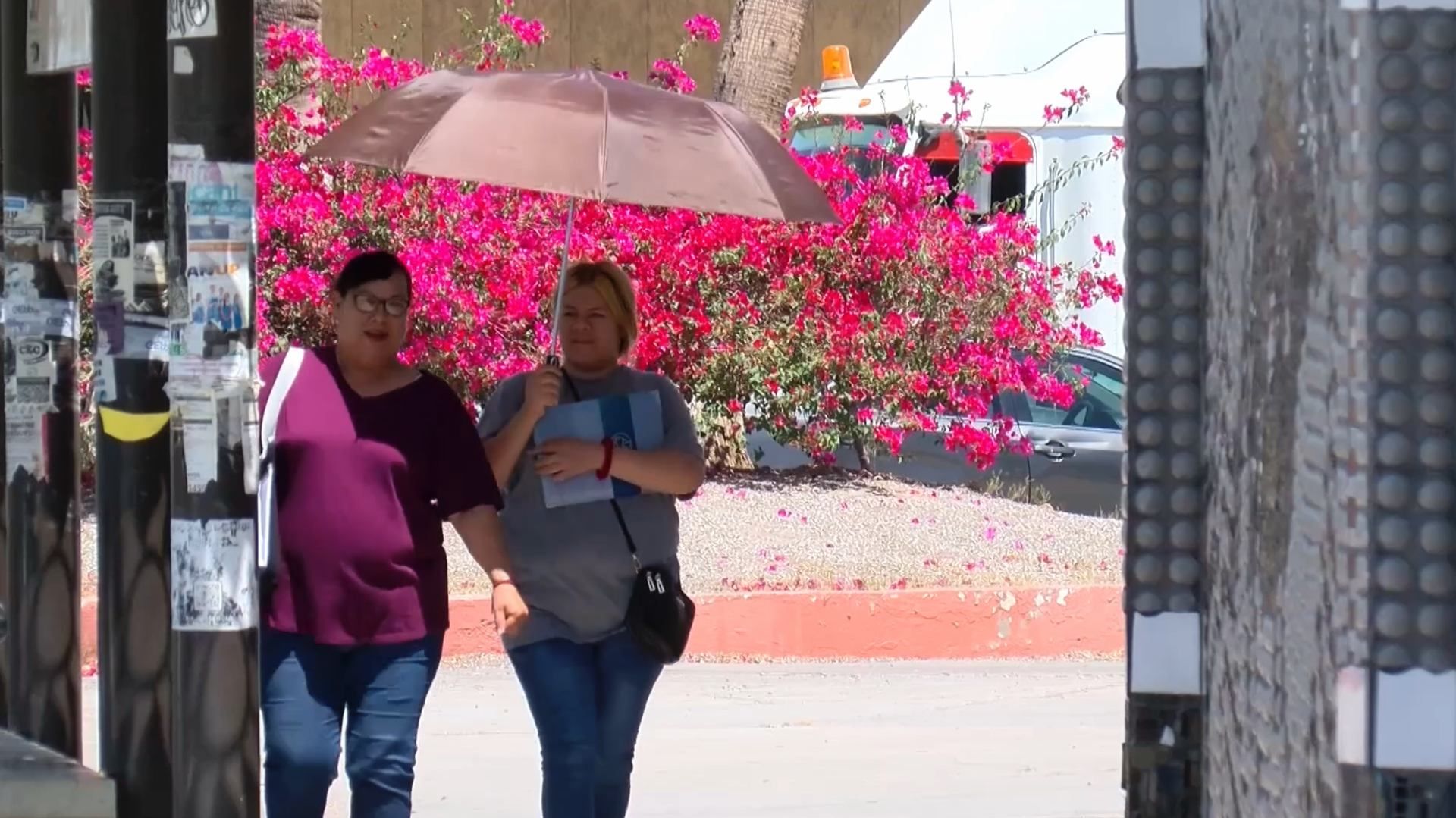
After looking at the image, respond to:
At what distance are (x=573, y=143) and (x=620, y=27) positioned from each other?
17.0 m

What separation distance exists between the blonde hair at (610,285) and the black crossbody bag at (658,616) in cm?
59

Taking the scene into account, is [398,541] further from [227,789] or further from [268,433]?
[227,789]

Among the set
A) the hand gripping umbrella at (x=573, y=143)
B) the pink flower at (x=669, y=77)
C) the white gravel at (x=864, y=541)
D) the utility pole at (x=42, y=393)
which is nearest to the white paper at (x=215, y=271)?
the hand gripping umbrella at (x=573, y=143)

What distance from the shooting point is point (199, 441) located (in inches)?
181

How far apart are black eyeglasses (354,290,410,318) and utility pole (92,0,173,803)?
489 millimetres

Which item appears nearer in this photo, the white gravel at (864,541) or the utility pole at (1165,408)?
the utility pole at (1165,408)

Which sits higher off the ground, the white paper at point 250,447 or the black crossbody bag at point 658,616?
the white paper at point 250,447

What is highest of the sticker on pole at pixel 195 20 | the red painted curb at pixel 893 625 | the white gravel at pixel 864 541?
the sticker on pole at pixel 195 20

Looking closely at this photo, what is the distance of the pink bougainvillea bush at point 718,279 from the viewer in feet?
36.4

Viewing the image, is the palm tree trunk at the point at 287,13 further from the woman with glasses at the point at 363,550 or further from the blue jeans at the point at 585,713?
the blue jeans at the point at 585,713

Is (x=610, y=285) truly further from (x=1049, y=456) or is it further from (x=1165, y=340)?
(x=1049, y=456)

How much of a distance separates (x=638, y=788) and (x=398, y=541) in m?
2.55

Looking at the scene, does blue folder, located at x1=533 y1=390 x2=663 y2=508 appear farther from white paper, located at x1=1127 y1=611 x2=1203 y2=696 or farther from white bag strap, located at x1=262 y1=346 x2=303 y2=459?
white paper, located at x1=1127 y1=611 x2=1203 y2=696

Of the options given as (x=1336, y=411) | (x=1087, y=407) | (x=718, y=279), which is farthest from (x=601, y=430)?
(x=1087, y=407)
